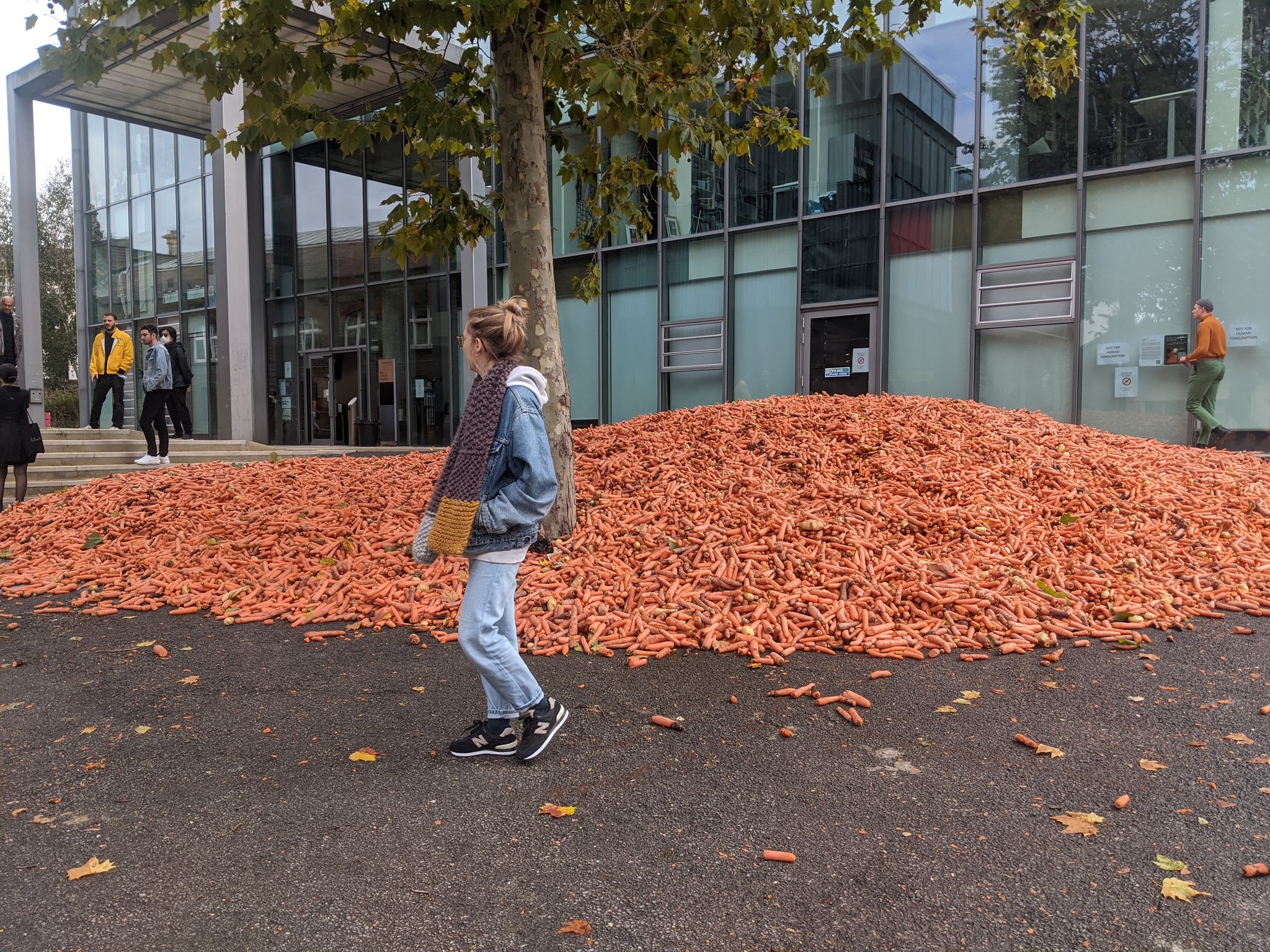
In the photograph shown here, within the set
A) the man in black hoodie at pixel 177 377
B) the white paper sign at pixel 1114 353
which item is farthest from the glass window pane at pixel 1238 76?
the man in black hoodie at pixel 177 377

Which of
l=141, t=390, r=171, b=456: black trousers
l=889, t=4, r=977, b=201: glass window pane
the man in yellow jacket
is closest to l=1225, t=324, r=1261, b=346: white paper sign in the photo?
l=889, t=4, r=977, b=201: glass window pane

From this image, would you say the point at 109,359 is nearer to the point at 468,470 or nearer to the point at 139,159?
the point at 468,470

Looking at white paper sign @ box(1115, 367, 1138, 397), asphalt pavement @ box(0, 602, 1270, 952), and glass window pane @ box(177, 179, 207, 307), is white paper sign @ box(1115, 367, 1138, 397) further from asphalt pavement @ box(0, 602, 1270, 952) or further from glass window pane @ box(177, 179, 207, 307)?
glass window pane @ box(177, 179, 207, 307)

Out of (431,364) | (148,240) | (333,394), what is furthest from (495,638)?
(148,240)

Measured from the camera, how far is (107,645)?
5.13 meters

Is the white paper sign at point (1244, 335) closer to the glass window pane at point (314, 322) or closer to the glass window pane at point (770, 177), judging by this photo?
the glass window pane at point (770, 177)

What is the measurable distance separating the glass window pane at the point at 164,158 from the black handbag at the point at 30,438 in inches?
658

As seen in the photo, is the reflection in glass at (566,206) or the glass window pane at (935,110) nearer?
the glass window pane at (935,110)

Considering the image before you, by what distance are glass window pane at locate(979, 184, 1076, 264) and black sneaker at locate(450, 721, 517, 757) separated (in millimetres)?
12197

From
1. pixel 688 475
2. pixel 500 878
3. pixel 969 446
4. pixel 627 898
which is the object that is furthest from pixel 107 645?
pixel 969 446

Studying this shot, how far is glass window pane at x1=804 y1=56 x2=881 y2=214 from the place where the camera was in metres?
14.1

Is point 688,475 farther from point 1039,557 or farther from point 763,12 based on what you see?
point 763,12

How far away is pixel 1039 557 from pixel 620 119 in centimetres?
439

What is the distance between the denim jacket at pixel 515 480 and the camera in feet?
10.8
